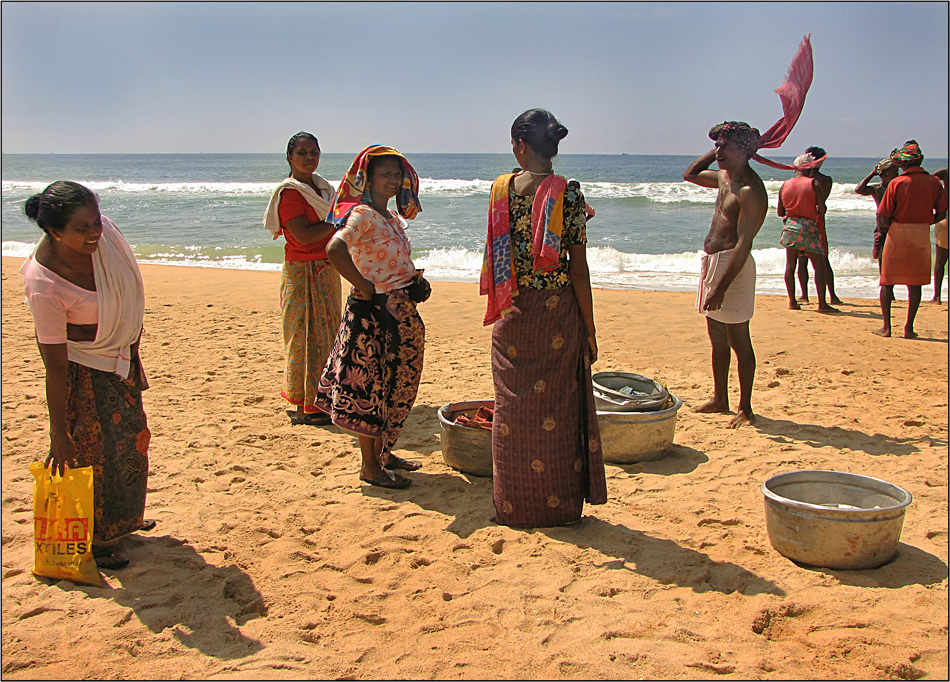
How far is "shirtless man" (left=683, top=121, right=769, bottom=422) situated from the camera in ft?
14.6

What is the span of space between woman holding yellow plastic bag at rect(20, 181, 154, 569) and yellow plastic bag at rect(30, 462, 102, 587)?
0.06m

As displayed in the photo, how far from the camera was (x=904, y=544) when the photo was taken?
3.22 metres

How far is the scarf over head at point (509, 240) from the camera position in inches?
118

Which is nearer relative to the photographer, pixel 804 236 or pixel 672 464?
pixel 672 464

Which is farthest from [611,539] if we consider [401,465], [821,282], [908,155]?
[821,282]

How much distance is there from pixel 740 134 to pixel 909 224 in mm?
4168

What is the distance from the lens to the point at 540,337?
318 centimetres

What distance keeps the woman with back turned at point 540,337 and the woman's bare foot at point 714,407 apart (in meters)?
2.13

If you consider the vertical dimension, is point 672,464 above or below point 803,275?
below

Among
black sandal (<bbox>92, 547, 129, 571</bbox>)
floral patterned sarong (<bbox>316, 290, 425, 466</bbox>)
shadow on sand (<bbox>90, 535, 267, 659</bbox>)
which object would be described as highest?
floral patterned sarong (<bbox>316, 290, 425, 466</bbox>)

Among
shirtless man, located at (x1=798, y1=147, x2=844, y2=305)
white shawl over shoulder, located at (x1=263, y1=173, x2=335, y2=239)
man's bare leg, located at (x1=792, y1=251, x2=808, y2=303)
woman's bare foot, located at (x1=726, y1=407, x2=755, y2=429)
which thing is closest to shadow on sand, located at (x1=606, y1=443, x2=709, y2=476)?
woman's bare foot, located at (x1=726, y1=407, x2=755, y2=429)

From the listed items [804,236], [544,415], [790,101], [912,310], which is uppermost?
[790,101]

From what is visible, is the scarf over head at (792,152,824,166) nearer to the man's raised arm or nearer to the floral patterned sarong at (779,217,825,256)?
the floral patterned sarong at (779,217,825,256)

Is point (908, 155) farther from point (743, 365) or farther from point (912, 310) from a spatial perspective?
point (743, 365)
